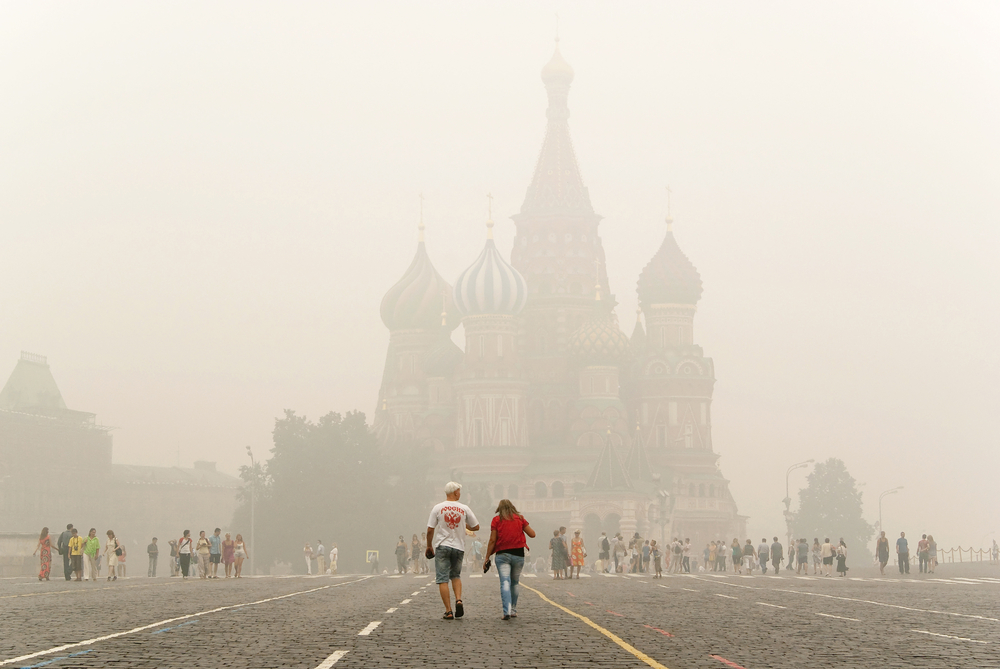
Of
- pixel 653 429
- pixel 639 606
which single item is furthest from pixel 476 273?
pixel 639 606

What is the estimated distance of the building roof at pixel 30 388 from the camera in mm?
116688

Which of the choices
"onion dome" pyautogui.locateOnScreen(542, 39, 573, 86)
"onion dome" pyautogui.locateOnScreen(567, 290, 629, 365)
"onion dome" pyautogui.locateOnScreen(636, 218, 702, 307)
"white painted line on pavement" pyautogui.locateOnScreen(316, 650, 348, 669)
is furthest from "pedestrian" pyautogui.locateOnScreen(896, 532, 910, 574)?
"onion dome" pyautogui.locateOnScreen(542, 39, 573, 86)

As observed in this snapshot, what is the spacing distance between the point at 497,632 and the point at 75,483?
9946 cm

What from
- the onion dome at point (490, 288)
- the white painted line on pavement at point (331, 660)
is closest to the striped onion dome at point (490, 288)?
the onion dome at point (490, 288)

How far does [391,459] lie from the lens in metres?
93.6

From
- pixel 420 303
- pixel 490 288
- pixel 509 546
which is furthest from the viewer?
pixel 420 303

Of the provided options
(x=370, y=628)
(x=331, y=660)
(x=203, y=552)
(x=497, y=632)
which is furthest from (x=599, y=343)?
(x=331, y=660)

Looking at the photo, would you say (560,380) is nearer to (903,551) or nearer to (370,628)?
(903,551)

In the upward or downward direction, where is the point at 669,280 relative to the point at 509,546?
upward

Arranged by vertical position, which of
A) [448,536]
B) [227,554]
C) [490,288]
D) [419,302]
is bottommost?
[227,554]

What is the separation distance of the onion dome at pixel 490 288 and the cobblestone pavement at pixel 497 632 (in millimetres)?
91836

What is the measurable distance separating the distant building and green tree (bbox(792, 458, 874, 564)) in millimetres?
57290

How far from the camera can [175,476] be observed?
438 feet

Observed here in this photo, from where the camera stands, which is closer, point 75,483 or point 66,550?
point 66,550
